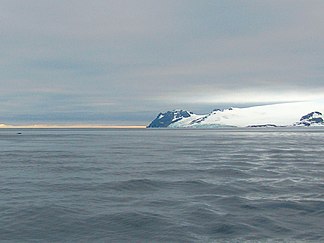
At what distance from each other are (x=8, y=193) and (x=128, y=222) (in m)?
13.7

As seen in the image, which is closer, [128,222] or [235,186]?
[128,222]

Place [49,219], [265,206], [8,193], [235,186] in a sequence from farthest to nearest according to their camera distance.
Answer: [235,186]
[8,193]
[265,206]
[49,219]

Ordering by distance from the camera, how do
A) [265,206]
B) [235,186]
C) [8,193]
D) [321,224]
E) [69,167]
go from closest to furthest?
[321,224]
[265,206]
[8,193]
[235,186]
[69,167]

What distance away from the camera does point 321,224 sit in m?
20.1

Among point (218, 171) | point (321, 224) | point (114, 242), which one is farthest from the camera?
point (218, 171)

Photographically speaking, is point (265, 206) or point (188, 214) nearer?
point (188, 214)

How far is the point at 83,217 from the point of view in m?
22.2

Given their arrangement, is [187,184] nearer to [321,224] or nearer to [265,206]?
[265,206]

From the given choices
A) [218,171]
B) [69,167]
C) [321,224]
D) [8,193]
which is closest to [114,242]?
[321,224]

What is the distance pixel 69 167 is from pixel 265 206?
3130 centimetres

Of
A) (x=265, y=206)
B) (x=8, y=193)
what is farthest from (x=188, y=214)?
(x=8, y=193)

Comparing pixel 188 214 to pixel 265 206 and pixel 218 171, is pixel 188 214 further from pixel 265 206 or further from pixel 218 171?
pixel 218 171

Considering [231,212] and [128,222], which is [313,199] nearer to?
[231,212]

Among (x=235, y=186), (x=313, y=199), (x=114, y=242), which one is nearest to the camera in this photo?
(x=114, y=242)
